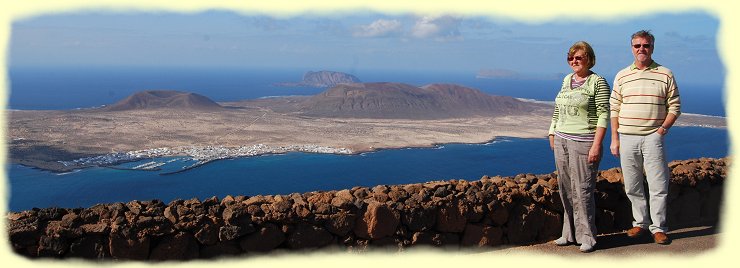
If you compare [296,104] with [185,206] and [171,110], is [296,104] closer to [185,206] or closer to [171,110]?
[171,110]

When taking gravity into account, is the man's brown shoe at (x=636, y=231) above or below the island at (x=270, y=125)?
above

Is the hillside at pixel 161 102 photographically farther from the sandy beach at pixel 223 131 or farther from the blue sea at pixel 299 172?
the blue sea at pixel 299 172

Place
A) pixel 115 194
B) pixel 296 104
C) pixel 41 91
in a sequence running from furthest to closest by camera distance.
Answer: pixel 41 91 < pixel 296 104 < pixel 115 194

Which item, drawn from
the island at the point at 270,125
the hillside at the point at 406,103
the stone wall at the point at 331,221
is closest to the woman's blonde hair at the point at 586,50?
the stone wall at the point at 331,221

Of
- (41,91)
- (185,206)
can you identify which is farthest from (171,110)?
(185,206)

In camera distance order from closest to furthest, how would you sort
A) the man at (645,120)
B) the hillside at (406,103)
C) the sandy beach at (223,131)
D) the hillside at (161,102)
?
the man at (645,120) → the sandy beach at (223,131) → the hillside at (161,102) → the hillside at (406,103)
